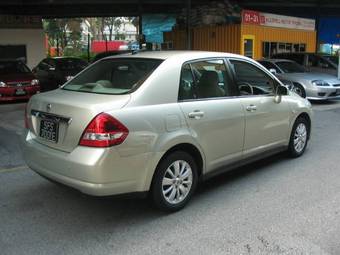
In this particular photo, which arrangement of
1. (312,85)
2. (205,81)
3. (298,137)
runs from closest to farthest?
(205,81) < (298,137) < (312,85)

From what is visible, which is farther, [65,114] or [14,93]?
[14,93]

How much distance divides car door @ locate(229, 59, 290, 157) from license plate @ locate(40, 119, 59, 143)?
7.23 feet

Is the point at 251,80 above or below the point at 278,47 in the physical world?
below

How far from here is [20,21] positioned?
24.4 metres

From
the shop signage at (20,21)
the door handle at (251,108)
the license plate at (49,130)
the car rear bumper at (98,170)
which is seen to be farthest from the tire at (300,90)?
the shop signage at (20,21)

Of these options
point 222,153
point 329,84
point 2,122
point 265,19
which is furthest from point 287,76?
point 222,153

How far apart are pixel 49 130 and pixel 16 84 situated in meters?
10.4

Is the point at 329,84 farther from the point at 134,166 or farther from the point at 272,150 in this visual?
the point at 134,166

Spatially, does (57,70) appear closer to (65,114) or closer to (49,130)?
(49,130)

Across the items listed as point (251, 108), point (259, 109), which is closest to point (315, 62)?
point (259, 109)

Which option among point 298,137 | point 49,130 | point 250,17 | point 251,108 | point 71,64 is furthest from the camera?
point 250,17

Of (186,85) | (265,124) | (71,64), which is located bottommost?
(265,124)

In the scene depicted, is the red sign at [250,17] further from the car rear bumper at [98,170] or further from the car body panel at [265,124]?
the car rear bumper at [98,170]

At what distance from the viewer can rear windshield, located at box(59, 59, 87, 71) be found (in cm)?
1757
